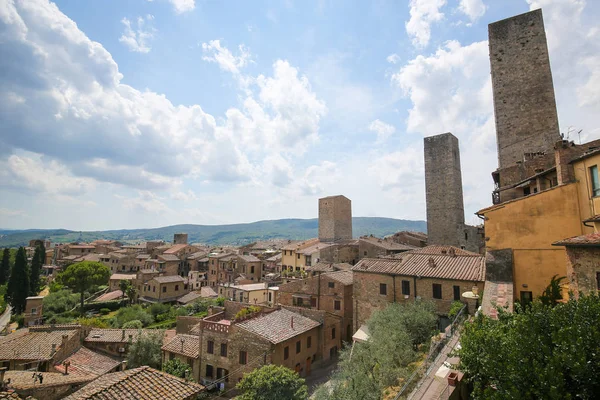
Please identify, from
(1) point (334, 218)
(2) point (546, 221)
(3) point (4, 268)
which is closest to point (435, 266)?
(2) point (546, 221)

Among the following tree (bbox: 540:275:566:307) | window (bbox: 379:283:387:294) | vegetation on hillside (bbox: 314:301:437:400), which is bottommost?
vegetation on hillside (bbox: 314:301:437:400)

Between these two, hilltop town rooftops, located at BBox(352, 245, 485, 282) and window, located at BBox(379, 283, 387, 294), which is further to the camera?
window, located at BBox(379, 283, 387, 294)

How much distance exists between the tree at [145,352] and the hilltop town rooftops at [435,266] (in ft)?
57.4

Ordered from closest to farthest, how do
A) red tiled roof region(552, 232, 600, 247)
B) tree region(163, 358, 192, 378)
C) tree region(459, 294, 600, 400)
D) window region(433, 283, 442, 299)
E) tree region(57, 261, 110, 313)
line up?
tree region(459, 294, 600, 400) → red tiled roof region(552, 232, 600, 247) → window region(433, 283, 442, 299) → tree region(163, 358, 192, 378) → tree region(57, 261, 110, 313)

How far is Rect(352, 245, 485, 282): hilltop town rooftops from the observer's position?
818 inches

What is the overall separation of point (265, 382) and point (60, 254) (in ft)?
358

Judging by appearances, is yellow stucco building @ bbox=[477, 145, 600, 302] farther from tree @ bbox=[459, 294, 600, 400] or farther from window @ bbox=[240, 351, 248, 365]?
window @ bbox=[240, 351, 248, 365]

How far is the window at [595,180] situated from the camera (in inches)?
433

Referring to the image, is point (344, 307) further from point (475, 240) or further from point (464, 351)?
point (464, 351)

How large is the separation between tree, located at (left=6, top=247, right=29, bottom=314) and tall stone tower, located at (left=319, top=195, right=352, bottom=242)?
173 feet

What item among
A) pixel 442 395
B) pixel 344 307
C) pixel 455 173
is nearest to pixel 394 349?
pixel 442 395

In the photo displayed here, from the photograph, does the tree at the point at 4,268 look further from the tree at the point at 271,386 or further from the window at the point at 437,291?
the window at the point at 437,291

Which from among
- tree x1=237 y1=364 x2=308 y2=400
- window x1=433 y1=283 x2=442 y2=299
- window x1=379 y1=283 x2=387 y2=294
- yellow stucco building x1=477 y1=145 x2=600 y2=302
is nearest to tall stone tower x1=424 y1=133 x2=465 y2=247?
window x1=379 y1=283 x2=387 y2=294

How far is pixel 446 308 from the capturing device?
813 inches
